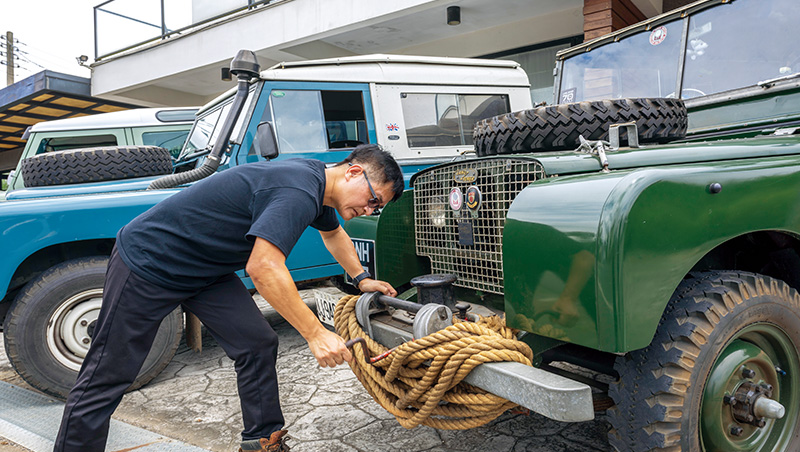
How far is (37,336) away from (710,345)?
11.5 ft

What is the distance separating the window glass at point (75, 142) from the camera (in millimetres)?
6082

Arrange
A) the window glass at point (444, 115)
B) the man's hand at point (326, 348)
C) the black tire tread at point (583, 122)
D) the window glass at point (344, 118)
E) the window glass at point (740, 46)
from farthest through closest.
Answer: the window glass at point (444, 115), the window glass at point (344, 118), the window glass at point (740, 46), the black tire tread at point (583, 122), the man's hand at point (326, 348)

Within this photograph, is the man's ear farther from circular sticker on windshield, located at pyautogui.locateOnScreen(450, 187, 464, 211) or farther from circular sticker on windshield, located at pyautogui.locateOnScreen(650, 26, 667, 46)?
circular sticker on windshield, located at pyautogui.locateOnScreen(650, 26, 667, 46)

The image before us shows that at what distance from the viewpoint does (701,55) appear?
9.99ft

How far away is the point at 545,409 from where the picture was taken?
1532 millimetres

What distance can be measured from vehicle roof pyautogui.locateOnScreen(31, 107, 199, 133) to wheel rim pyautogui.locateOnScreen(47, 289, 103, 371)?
318 cm

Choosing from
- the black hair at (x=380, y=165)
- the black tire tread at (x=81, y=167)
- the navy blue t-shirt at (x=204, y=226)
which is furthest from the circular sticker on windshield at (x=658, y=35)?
the black tire tread at (x=81, y=167)

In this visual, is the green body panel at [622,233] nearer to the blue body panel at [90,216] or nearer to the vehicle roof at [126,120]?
the blue body panel at [90,216]

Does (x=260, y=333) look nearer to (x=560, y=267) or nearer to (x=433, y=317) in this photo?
(x=433, y=317)

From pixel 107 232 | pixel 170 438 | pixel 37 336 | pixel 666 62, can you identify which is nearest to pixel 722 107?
pixel 666 62

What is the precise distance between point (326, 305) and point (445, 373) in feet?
3.42

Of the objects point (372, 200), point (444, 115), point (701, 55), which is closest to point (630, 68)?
point (701, 55)

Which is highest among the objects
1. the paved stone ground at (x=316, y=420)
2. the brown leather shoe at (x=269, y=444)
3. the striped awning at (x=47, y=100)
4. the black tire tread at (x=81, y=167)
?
the striped awning at (x=47, y=100)

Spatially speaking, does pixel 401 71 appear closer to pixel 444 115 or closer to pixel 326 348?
pixel 444 115
